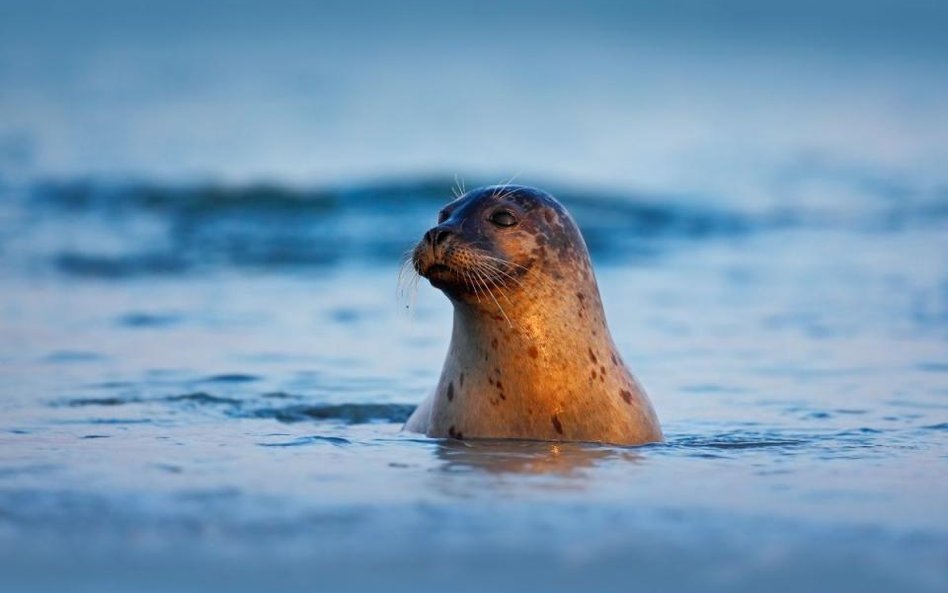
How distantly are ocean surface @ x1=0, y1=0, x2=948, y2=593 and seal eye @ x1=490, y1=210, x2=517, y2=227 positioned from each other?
815 mm

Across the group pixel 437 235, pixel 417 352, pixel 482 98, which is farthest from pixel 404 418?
pixel 482 98

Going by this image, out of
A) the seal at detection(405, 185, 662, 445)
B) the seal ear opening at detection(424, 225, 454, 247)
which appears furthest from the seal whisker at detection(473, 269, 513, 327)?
the seal ear opening at detection(424, 225, 454, 247)

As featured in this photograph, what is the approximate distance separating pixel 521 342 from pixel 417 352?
3.62m

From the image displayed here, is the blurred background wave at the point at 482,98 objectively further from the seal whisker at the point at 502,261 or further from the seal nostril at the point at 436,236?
the seal nostril at the point at 436,236

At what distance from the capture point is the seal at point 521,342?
6918 millimetres

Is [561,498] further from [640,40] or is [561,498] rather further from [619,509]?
[640,40]

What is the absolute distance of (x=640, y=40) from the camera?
7175cm

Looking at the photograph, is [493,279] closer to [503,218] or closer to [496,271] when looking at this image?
[496,271]

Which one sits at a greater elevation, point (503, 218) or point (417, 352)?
point (503, 218)

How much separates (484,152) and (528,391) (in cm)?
2097

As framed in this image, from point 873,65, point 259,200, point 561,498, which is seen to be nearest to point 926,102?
point 873,65

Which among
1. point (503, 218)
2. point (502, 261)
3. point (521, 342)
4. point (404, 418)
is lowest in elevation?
point (404, 418)

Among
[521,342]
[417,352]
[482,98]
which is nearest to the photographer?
[521,342]

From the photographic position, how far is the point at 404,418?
27.6 feet
